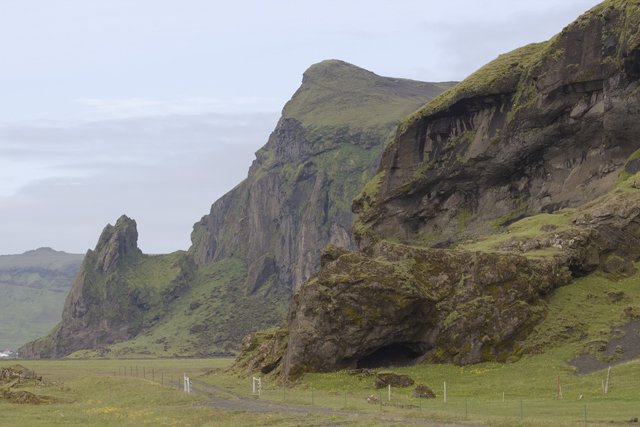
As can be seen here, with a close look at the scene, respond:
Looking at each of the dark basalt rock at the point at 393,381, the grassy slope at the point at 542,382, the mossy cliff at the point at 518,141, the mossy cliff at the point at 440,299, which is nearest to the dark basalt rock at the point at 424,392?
the grassy slope at the point at 542,382

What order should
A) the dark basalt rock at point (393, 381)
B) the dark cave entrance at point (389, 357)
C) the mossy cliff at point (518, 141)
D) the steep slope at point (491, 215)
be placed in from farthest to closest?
the mossy cliff at point (518, 141) < the dark cave entrance at point (389, 357) < the steep slope at point (491, 215) < the dark basalt rock at point (393, 381)

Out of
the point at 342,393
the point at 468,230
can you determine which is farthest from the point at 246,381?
the point at 468,230

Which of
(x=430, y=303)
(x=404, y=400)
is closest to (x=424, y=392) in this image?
(x=404, y=400)

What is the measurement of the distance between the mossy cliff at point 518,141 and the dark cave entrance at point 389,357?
39086mm

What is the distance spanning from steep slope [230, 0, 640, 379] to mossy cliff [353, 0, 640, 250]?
22cm

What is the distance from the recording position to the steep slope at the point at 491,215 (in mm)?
63469

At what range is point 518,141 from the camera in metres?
101

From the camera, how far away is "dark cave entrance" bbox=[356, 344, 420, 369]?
2596 inches

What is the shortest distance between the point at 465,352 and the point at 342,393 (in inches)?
534

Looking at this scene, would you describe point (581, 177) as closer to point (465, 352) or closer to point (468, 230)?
point (468, 230)

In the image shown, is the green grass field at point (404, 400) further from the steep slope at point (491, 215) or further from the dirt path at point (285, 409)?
the steep slope at point (491, 215)

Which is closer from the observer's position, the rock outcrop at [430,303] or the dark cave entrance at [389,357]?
the rock outcrop at [430,303]

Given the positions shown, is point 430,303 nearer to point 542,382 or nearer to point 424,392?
point 542,382

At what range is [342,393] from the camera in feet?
180
